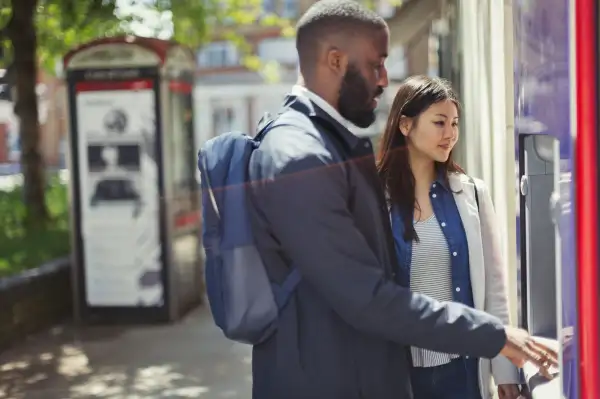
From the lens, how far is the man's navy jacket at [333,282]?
1764mm

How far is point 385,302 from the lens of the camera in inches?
69.8

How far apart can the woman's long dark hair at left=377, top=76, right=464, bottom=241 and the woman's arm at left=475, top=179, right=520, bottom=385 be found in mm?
183

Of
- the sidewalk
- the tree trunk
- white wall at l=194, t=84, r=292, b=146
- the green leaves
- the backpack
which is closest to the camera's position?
the backpack

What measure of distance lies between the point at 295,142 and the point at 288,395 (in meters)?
0.57

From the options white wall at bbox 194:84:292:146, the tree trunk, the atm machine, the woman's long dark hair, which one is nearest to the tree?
the tree trunk

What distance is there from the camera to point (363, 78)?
1.94 m

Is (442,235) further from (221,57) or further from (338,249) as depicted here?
(221,57)

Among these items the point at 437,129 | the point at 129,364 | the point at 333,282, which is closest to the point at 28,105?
the point at 129,364

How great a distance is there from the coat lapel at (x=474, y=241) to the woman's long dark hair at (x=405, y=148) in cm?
11

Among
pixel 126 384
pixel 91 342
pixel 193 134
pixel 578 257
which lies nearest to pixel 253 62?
pixel 193 134

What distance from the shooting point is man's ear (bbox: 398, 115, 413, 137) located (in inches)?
99.3

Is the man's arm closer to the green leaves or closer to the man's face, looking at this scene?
the man's face

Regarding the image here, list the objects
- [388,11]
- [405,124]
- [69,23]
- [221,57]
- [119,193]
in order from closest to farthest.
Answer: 1. [405,124]
2. [119,193]
3. [69,23]
4. [388,11]
5. [221,57]

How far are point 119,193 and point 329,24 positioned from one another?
5.66 meters
